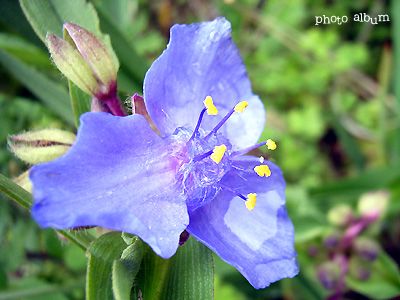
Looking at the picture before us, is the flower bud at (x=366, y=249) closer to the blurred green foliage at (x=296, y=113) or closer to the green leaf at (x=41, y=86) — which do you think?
the blurred green foliage at (x=296, y=113)

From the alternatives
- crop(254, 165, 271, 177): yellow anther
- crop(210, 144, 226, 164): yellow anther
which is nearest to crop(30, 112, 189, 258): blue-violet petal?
crop(210, 144, 226, 164): yellow anther

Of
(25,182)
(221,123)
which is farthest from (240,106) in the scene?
(25,182)

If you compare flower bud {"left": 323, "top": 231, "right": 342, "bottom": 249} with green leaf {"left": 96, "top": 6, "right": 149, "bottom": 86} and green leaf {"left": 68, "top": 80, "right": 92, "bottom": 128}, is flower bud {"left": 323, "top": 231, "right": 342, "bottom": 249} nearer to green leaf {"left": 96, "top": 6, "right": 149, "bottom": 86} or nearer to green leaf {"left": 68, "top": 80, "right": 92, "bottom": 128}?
green leaf {"left": 96, "top": 6, "right": 149, "bottom": 86}

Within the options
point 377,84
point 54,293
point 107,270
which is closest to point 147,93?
point 107,270

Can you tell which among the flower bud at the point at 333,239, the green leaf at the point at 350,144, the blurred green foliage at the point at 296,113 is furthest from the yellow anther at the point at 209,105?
the green leaf at the point at 350,144

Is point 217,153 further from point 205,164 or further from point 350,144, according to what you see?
point 350,144

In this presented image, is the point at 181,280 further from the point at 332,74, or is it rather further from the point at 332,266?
the point at 332,74
